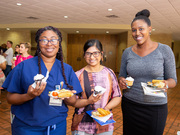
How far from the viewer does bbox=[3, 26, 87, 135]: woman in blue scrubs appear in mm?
Answer: 1146

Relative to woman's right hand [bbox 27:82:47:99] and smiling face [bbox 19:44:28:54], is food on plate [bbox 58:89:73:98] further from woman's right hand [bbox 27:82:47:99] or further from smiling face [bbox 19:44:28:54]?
smiling face [bbox 19:44:28:54]

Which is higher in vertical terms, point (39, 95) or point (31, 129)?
point (39, 95)

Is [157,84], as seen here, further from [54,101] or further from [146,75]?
[54,101]

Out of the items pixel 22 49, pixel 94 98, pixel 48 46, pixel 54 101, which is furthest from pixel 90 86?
pixel 22 49

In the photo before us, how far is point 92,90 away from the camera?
153 cm

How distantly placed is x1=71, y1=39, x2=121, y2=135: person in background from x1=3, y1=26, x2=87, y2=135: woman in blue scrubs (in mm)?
266

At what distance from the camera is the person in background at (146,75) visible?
1.52m

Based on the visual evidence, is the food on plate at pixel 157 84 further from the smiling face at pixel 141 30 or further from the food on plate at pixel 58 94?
the food on plate at pixel 58 94

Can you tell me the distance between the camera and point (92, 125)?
4.95ft

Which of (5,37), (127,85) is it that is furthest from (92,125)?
(5,37)

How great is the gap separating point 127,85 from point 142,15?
75 cm

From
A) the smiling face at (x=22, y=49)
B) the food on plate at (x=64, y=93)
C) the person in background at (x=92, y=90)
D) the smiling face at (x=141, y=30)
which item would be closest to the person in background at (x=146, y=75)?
the smiling face at (x=141, y=30)

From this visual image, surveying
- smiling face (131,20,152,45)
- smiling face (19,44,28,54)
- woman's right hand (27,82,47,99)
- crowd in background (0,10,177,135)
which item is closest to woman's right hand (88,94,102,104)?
crowd in background (0,10,177,135)

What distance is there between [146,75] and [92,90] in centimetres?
57
